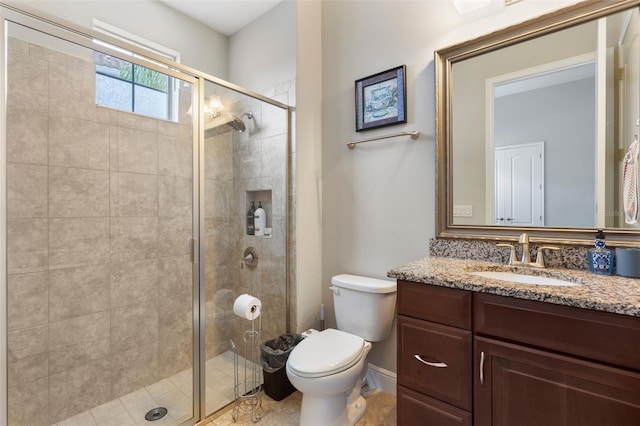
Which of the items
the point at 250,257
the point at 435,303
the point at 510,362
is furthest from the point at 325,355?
the point at 250,257

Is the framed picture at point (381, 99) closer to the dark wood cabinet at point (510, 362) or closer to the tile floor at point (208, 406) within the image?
the dark wood cabinet at point (510, 362)

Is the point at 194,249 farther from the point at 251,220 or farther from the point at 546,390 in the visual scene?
the point at 546,390

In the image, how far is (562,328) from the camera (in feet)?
2.93

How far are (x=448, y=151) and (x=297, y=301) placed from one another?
1359mm

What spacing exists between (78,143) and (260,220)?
110 cm

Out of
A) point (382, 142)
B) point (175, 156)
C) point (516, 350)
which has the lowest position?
point (516, 350)

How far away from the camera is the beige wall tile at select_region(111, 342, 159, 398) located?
69.3 inches

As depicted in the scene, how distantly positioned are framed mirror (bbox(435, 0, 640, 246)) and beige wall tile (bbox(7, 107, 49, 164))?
6.66 feet

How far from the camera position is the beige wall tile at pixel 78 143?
58.7 inches

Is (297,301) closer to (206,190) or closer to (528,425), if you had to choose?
(206,190)

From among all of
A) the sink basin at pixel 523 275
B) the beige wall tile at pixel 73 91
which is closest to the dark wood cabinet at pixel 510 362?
the sink basin at pixel 523 275

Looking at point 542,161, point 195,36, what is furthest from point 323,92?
point 542,161

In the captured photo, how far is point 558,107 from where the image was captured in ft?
4.38

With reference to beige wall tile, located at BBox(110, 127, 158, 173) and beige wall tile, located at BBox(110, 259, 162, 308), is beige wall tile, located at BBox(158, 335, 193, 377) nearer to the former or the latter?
beige wall tile, located at BBox(110, 259, 162, 308)
